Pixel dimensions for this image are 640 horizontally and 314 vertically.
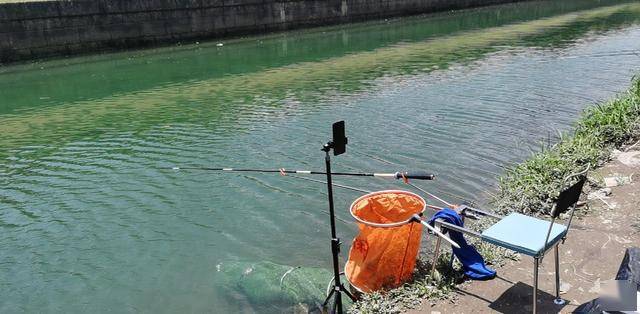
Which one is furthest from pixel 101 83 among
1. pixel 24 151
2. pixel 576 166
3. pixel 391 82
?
pixel 576 166

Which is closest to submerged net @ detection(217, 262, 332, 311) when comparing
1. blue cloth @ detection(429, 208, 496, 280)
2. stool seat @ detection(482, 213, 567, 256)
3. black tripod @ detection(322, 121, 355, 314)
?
black tripod @ detection(322, 121, 355, 314)

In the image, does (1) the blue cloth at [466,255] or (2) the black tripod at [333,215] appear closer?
(2) the black tripod at [333,215]

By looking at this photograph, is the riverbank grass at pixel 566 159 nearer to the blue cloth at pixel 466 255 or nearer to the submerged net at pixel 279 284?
the blue cloth at pixel 466 255

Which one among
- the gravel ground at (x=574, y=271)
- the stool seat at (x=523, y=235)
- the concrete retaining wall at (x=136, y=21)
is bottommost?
the gravel ground at (x=574, y=271)

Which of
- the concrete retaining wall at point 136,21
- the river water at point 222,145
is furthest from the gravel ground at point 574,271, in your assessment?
the concrete retaining wall at point 136,21

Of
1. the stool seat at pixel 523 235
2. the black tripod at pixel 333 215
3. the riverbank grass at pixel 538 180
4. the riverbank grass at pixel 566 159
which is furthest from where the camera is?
the riverbank grass at pixel 566 159

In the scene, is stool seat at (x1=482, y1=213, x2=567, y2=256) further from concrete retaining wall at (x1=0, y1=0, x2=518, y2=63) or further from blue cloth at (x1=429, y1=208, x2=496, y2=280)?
concrete retaining wall at (x1=0, y1=0, x2=518, y2=63)

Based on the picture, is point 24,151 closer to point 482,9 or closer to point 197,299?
point 197,299

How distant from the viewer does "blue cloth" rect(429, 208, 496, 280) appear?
3848 mm

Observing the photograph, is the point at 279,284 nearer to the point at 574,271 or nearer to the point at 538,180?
the point at 574,271

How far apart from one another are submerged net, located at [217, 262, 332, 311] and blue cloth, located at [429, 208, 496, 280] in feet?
3.79

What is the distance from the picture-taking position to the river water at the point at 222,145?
539cm

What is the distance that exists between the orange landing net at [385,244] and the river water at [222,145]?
37.4 inches

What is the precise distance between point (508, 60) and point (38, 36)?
56.6 feet
